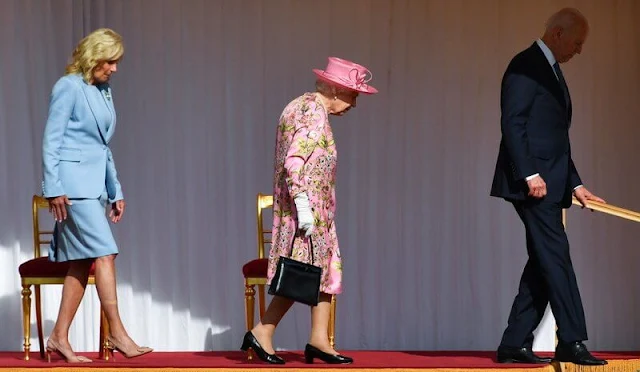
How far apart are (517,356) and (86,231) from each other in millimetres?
1835

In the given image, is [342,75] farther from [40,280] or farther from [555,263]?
[40,280]

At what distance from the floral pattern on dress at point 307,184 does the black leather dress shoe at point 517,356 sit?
741mm

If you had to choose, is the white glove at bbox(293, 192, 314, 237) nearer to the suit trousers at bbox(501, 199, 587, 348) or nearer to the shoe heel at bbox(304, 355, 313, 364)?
the shoe heel at bbox(304, 355, 313, 364)

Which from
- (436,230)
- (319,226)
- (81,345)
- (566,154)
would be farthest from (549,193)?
(81,345)

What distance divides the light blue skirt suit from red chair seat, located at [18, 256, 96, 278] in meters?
0.63

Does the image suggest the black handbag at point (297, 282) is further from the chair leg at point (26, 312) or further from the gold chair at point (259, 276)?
the chair leg at point (26, 312)

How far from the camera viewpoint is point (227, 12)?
7965 millimetres

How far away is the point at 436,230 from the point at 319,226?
2200 millimetres

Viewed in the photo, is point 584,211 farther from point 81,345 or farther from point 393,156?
point 81,345

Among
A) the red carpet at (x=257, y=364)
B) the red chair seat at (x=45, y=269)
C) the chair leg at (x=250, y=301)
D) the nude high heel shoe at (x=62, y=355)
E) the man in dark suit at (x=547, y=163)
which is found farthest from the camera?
the chair leg at (x=250, y=301)

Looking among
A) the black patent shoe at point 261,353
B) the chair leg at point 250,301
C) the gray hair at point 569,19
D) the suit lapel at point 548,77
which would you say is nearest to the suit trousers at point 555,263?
the suit lapel at point 548,77

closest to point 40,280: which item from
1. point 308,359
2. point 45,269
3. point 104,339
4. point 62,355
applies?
point 45,269

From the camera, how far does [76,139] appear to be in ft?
19.9

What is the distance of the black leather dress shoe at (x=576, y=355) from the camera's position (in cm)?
586
